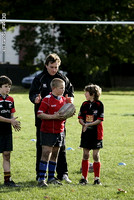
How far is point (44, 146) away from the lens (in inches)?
249

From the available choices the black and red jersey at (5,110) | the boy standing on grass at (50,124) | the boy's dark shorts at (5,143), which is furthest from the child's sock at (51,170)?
the black and red jersey at (5,110)

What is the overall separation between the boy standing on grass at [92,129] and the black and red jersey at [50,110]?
466 millimetres

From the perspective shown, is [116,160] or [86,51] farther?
[86,51]

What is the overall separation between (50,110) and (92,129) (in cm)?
73

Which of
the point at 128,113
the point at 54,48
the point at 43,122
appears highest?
the point at 54,48


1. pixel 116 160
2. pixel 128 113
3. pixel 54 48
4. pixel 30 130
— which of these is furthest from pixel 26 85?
pixel 116 160

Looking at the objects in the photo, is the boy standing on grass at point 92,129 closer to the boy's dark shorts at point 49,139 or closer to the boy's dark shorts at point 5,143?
the boy's dark shorts at point 49,139

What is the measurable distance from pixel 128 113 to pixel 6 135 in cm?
1189

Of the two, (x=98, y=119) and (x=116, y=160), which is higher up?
(x=98, y=119)

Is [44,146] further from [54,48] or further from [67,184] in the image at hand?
[54,48]

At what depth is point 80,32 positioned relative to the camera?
31281 mm

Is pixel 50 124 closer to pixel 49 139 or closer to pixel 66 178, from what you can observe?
pixel 49 139

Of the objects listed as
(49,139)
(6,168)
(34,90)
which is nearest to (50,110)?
(49,139)

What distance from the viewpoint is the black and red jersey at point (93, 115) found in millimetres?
6586
